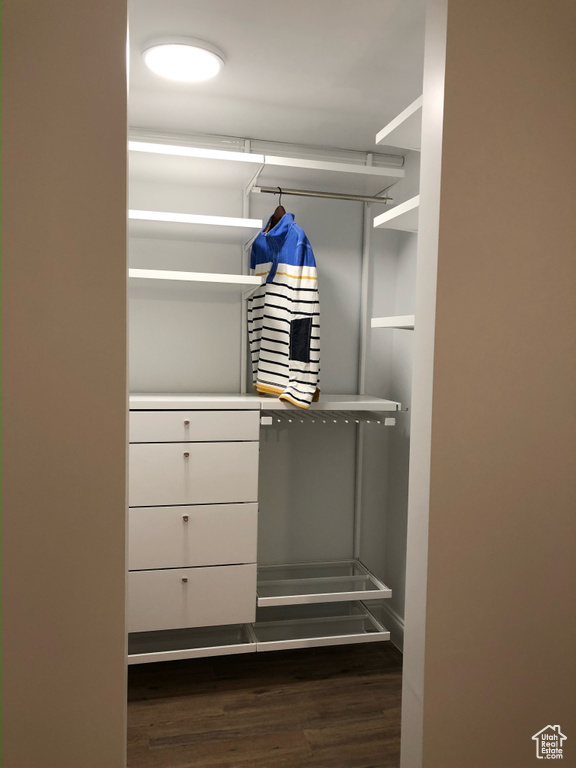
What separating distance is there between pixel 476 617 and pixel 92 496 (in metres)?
1.01

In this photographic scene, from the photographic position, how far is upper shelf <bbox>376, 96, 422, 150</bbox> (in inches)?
67.7

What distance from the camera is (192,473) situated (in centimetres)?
244

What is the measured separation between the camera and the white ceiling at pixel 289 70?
1.80 metres

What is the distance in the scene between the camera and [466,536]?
1.55m

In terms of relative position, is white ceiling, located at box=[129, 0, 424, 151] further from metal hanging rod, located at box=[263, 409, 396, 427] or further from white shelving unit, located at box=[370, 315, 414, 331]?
metal hanging rod, located at box=[263, 409, 396, 427]

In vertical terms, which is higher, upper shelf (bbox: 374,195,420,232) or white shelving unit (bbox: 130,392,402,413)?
upper shelf (bbox: 374,195,420,232)

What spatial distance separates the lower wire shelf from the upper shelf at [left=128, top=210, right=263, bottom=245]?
1.70 meters

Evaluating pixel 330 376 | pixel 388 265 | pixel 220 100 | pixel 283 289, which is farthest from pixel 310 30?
pixel 330 376

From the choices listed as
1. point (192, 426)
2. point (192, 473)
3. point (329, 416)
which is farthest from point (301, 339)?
point (192, 473)

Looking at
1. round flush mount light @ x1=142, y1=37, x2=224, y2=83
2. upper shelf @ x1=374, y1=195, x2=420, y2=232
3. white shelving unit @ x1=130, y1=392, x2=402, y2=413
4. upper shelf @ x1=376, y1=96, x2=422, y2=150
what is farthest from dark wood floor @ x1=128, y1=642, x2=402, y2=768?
round flush mount light @ x1=142, y1=37, x2=224, y2=83

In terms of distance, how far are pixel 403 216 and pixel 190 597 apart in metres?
1.66

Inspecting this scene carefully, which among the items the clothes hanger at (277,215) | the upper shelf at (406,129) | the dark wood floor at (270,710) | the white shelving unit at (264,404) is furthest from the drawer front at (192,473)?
the upper shelf at (406,129)

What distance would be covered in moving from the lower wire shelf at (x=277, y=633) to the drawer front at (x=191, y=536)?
36cm

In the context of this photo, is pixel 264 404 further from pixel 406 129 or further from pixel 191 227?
pixel 406 129
